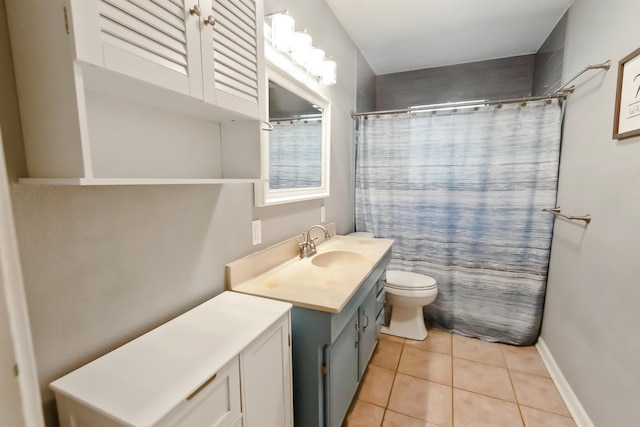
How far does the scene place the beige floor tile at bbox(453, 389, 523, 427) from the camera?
1.57 m

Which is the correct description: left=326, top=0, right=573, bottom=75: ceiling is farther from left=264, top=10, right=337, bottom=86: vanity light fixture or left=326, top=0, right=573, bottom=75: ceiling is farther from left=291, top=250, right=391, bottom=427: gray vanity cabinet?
left=291, top=250, right=391, bottom=427: gray vanity cabinet

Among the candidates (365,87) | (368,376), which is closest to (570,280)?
(368,376)

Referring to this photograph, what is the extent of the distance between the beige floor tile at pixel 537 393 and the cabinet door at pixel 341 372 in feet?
3.50

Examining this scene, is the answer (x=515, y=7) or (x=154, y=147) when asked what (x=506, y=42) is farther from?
(x=154, y=147)

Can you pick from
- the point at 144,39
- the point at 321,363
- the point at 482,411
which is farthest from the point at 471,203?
the point at 144,39

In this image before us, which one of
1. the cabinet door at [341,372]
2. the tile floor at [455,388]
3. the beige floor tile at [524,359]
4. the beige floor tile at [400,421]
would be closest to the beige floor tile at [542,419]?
the tile floor at [455,388]

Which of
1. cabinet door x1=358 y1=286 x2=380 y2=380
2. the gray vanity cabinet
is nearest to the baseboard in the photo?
cabinet door x1=358 y1=286 x2=380 y2=380

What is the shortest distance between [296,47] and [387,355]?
2100 millimetres

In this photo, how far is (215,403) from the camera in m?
0.78

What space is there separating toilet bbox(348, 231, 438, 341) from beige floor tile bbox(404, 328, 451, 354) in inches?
1.8

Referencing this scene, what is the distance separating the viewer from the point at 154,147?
95 centimetres

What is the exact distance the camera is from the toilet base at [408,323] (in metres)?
2.37

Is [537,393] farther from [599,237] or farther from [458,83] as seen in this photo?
[458,83]

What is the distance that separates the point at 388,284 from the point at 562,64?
202 centimetres
